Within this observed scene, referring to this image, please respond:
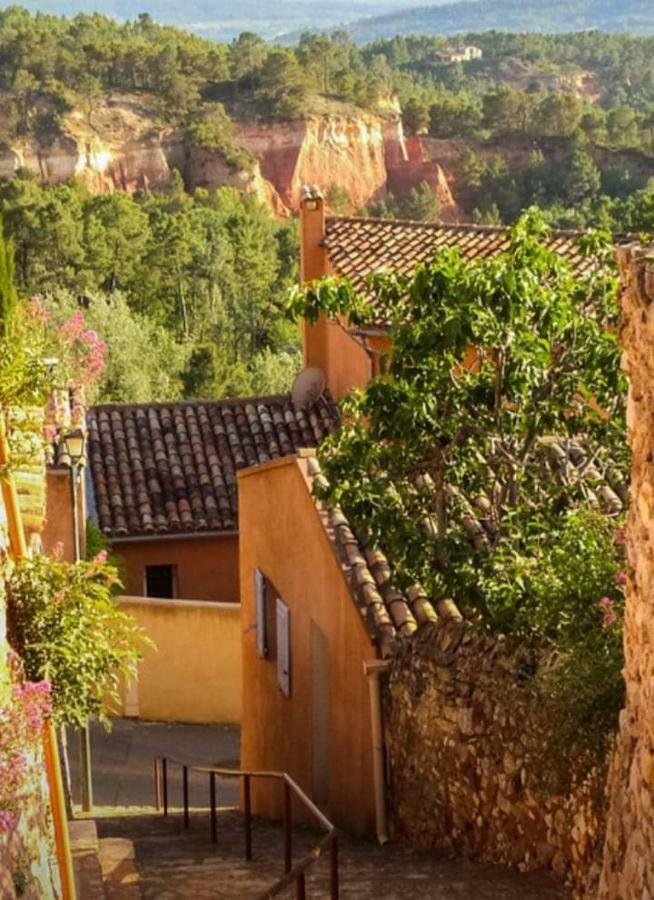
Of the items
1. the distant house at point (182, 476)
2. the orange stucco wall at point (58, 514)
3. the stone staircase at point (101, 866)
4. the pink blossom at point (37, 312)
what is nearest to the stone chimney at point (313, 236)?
the distant house at point (182, 476)

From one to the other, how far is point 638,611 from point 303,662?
6935 millimetres

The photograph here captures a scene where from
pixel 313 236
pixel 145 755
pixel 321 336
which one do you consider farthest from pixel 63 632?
pixel 321 336

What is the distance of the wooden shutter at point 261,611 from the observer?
15164 millimetres

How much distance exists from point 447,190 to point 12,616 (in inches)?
3573

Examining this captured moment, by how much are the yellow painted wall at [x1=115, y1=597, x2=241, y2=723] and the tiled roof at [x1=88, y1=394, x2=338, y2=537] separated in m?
2.49

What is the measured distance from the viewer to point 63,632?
8805mm

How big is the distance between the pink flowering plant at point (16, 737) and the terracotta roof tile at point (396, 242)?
13.9 meters

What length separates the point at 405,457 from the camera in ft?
35.1

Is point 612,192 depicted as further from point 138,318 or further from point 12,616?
point 12,616

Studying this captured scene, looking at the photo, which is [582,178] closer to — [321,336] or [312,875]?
[321,336]

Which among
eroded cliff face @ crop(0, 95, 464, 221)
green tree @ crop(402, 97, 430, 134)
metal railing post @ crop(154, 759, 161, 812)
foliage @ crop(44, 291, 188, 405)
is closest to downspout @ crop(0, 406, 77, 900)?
metal railing post @ crop(154, 759, 161, 812)

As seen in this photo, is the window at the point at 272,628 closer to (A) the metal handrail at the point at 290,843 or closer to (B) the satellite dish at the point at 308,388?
(A) the metal handrail at the point at 290,843

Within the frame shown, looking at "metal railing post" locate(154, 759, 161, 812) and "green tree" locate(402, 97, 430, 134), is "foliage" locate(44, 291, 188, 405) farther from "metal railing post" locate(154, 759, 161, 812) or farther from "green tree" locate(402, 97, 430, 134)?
"green tree" locate(402, 97, 430, 134)

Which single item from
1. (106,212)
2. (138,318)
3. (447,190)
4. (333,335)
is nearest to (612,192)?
(447,190)
